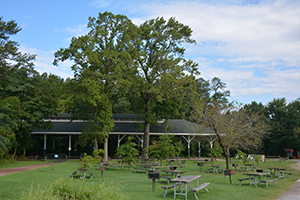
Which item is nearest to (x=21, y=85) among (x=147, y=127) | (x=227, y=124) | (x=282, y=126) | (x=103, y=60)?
(x=103, y=60)

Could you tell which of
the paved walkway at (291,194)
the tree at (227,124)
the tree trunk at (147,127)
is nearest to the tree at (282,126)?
the tree trunk at (147,127)

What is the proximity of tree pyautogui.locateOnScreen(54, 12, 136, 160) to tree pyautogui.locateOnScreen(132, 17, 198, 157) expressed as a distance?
6.73ft

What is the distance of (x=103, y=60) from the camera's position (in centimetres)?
2650

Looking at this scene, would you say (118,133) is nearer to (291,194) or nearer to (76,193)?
(291,194)

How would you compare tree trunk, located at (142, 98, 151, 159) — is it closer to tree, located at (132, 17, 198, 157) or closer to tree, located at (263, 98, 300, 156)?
tree, located at (132, 17, 198, 157)

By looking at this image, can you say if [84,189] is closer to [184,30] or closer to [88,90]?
[88,90]

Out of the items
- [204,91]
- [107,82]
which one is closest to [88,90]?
[107,82]

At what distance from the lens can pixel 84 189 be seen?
Result: 6688mm

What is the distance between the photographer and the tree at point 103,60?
996 inches

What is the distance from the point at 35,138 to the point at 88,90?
1517 centimetres

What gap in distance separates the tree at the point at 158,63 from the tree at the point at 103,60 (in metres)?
2.05

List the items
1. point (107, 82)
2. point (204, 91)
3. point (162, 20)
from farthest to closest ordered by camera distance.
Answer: point (204, 91), point (162, 20), point (107, 82)

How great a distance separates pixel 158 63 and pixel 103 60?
7.13 m

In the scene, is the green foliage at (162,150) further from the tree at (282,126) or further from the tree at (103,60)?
the tree at (282,126)
